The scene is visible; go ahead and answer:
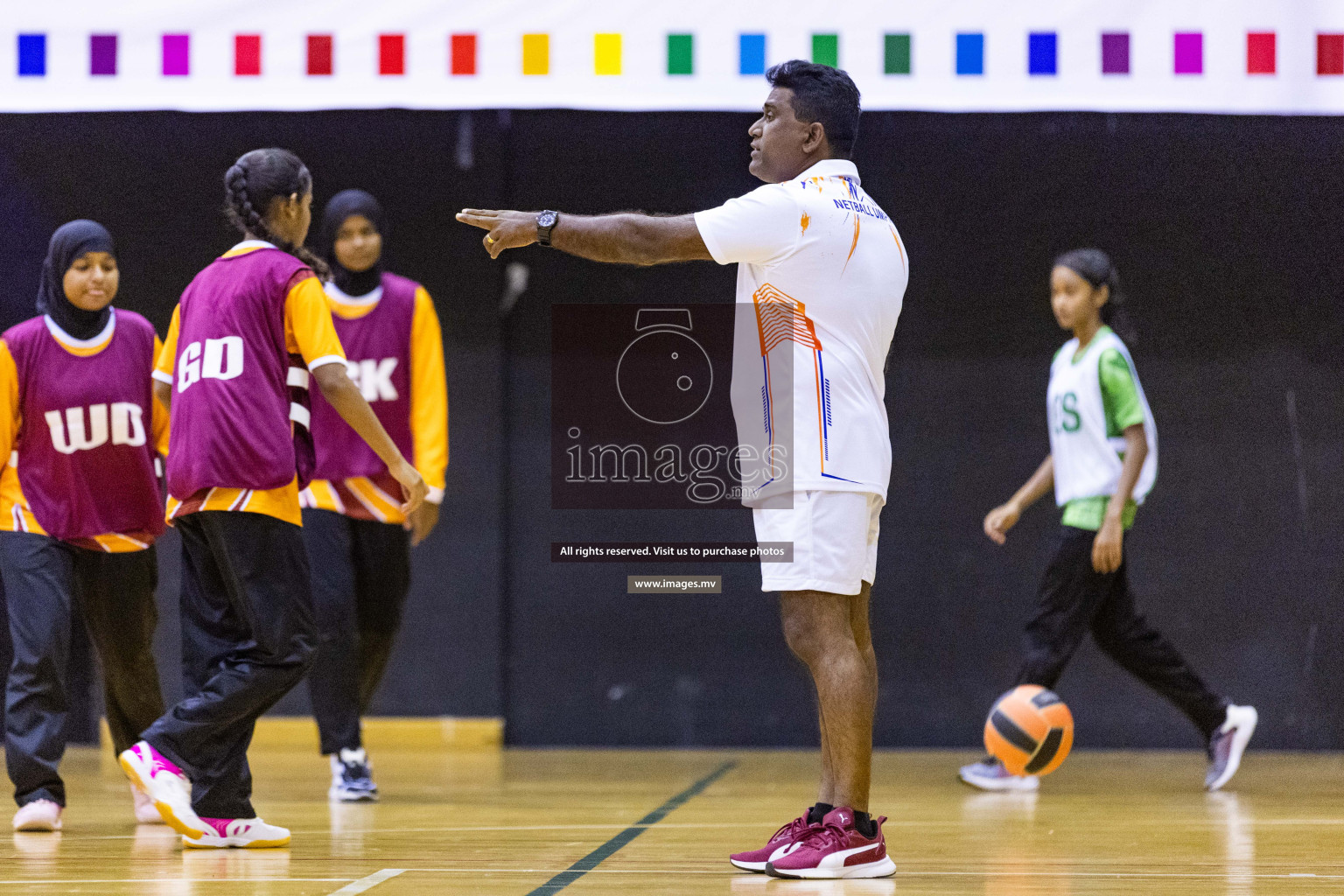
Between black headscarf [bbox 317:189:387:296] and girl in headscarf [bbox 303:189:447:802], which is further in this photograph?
black headscarf [bbox 317:189:387:296]

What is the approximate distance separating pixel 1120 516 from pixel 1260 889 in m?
2.27

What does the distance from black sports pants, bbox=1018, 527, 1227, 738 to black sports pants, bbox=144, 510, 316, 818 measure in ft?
8.67

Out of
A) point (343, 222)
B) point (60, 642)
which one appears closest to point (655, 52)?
point (343, 222)

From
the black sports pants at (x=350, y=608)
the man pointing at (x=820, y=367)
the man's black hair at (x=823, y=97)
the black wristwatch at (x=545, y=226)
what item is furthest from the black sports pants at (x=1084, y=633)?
the black wristwatch at (x=545, y=226)

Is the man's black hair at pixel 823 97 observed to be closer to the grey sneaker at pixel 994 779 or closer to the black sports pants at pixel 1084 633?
the black sports pants at pixel 1084 633

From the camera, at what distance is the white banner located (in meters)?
5.38

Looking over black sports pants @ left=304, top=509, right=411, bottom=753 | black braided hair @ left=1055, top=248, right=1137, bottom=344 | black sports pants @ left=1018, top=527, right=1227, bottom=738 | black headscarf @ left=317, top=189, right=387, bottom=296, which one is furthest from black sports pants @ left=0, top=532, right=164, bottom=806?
black braided hair @ left=1055, top=248, right=1137, bottom=344

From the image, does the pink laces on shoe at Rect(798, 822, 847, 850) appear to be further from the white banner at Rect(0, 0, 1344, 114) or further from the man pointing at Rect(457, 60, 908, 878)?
the white banner at Rect(0, 0, 1344, 114)

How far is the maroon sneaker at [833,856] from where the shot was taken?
9.18ft

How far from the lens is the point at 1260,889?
2725 mm

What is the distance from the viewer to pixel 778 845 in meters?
2.89

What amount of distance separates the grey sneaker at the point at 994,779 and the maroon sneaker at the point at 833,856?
6.65 feet

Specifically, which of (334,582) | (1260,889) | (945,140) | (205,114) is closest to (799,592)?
(1260,889)

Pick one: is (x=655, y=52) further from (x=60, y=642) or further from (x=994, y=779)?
(x=60, y=642)
